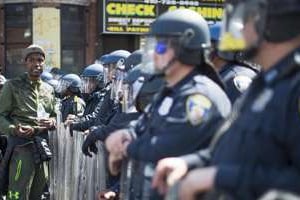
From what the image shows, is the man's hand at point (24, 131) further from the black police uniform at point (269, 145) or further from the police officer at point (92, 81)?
the black police uniform at point (269, 145)

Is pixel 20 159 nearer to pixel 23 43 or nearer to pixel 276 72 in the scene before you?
pixel 276 72

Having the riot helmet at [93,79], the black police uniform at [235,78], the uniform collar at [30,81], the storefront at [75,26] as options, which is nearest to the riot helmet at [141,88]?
the black police uniform at [235,78]

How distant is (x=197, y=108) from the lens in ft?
9.40

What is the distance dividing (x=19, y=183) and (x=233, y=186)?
483 cm

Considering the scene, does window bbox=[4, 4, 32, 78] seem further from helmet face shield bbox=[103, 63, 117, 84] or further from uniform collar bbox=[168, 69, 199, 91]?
uniform collar bbox=[168, 69, 199, 91]

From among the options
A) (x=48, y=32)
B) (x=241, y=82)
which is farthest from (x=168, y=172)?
(x=48, y=32)

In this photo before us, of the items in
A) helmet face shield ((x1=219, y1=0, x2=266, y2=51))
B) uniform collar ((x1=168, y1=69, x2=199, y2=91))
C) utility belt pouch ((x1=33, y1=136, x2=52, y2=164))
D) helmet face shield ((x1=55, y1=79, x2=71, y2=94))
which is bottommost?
utility belt pouch ((x1=33, y1=136, x2=52, y2=164))

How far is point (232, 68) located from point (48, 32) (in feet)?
50.6

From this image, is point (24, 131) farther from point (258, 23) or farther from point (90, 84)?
point (258, 23)

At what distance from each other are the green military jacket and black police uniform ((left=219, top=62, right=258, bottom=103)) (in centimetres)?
294

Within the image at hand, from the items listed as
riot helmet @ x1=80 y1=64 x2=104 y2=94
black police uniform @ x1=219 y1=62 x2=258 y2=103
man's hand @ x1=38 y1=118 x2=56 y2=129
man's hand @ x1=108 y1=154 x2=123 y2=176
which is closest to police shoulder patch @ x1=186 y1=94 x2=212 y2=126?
man's hand @ x1=108 y1=154 x2=123 y2=176

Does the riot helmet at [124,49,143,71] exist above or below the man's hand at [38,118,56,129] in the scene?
above

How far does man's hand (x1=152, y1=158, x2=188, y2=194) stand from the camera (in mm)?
2424

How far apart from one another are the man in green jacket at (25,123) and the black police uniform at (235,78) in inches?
115
